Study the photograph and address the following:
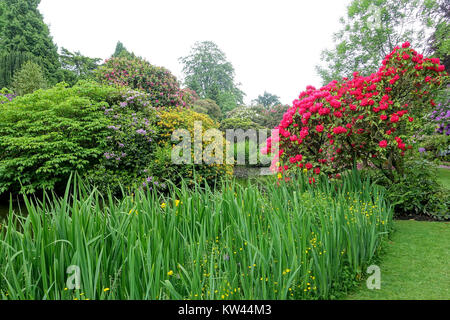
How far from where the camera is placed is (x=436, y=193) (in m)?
4.36

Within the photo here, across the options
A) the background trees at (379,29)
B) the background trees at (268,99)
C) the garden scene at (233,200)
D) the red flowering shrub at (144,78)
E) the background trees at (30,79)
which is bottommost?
the garden scene at (233,200)

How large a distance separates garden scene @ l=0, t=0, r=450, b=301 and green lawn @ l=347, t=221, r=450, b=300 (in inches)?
0.7

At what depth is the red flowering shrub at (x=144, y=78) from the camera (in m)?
10.8

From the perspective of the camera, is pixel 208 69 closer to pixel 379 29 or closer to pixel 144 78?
pixel 379 29

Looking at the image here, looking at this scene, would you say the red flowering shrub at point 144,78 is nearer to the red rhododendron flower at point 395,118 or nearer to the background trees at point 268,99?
the red rhododendron flower at point 395,118

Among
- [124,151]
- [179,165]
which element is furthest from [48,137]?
[179,165]

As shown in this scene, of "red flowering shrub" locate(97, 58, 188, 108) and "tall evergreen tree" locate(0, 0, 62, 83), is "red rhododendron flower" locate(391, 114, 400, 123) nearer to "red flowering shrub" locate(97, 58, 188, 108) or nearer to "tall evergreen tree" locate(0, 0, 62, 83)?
"red flowering shrub" locate(97, 58, 188, 108)

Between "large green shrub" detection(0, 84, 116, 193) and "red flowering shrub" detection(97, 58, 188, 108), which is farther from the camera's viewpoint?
"red flowering shrub" detection(97, 58, 188, 108)

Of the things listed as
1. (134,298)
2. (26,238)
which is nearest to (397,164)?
(134,298)

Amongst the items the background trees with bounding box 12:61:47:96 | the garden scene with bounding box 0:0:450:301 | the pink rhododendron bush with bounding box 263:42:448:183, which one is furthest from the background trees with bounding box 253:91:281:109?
the pink rhododendron bush with bounding box 263:42:448:183

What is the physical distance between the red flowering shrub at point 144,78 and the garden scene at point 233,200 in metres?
0.06

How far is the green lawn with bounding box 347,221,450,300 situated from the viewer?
2297mm

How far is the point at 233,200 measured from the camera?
2609 mm

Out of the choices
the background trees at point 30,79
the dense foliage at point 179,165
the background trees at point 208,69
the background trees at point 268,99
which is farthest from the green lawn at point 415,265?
the background trees at point 268,99
